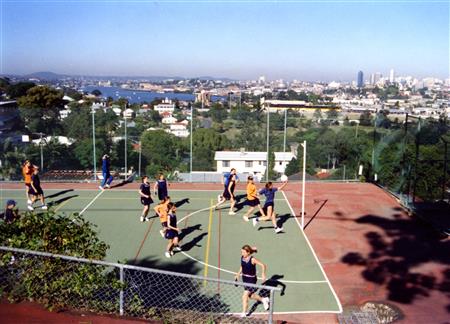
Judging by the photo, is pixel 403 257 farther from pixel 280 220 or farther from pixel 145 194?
pixel 145 194

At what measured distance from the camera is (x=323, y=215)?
1753 cm

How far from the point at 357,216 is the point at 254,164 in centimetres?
621

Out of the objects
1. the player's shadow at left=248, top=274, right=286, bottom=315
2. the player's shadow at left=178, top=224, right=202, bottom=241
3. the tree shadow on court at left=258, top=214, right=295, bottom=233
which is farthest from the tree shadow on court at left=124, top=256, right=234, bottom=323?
the tree shadow on court at left=258, top=214, right=295, bottom=233

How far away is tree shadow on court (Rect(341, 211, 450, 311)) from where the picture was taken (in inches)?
466

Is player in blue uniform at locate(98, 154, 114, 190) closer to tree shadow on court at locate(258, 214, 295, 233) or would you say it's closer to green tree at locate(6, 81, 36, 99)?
tree shadow on court at locate(258, 214, 295, 233)

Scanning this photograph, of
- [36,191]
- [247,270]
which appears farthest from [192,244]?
[36,191]

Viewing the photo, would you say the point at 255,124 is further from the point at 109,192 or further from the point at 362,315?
the point at 362,315

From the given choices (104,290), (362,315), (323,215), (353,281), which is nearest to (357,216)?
(323,215)

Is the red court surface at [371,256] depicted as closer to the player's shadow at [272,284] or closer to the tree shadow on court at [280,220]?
the tree shadow on court at [280,220]

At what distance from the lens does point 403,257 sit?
1378cm

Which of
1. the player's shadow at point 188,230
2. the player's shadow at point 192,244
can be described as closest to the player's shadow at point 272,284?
the player's shadow at point 192,244

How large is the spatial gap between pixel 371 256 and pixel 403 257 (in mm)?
890

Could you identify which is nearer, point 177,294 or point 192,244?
point 177,294

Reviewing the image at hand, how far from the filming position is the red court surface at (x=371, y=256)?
10375 millimetres
